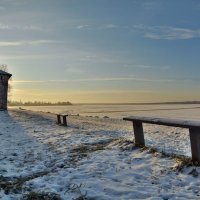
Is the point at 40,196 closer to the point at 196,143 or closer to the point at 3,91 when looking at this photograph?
the point at 196,143

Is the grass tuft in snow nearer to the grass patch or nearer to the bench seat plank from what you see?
the grass patch

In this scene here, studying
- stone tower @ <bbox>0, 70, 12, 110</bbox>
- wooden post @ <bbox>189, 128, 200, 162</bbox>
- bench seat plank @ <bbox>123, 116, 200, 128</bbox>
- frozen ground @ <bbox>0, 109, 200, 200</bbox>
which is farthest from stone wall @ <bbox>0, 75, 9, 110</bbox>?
wooden post @ <bbox>189, 128, 200, 162</bbox>

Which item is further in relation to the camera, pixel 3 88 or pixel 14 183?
pixel 3 88

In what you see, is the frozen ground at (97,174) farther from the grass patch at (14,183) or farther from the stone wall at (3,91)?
the stone wall at (3,91)

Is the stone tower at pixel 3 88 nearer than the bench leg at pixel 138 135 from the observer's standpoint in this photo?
No

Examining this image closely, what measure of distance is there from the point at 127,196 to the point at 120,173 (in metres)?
1.39

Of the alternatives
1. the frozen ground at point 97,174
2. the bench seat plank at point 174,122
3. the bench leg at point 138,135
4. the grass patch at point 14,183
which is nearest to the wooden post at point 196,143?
the bench seat plank at point 174,122

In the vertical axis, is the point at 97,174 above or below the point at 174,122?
below

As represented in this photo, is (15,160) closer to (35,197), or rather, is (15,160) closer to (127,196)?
(35,197)

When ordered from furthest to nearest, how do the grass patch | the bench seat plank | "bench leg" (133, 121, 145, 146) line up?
"bench leg" (133, 121, 145, 146)
the bench seat plank
the grass patch

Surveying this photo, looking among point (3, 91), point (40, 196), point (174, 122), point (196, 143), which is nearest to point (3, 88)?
point (3, 91)

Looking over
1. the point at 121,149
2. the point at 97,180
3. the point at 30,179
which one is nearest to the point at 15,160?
the point at 30,179

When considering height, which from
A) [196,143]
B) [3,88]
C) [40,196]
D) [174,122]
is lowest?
[40,196]

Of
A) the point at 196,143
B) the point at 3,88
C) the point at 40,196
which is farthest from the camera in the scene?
the point at 3,88
